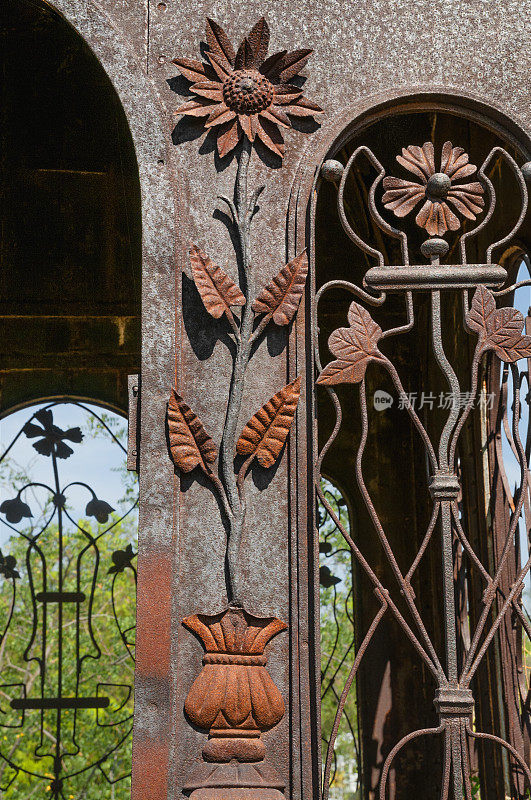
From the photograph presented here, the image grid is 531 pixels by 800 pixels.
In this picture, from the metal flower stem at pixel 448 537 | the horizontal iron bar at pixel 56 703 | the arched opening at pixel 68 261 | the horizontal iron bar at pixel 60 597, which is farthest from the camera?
the horizontal iron bar at pixel 60 597

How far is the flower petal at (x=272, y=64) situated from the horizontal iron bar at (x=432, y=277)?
1.91ft

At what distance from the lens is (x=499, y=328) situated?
2.54 meters

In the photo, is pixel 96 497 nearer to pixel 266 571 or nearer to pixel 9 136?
pixel 9 136

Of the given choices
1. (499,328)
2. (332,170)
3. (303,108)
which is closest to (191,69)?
(303,108)

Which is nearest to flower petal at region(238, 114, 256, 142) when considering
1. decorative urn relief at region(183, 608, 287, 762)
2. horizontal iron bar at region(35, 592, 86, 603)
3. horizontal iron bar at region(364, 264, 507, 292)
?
horizontal iron bar at region(364, 264, 507, 292)

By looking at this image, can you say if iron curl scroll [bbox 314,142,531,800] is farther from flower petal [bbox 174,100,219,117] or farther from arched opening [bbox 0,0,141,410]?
arched opening [bbox 0,0,141,410]

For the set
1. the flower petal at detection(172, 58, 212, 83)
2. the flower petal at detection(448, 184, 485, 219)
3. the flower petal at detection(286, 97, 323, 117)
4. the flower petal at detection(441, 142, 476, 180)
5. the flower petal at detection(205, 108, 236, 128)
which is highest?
the flower petal at detection(172, 58, 212, 83)

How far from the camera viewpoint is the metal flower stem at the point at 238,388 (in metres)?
2.36

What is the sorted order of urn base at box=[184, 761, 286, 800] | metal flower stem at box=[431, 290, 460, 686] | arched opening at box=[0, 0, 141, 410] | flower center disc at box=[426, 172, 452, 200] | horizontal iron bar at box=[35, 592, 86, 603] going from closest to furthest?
1. urn base at box=[184, 761, 286, 800]
2. metal flower stem at box=[431, 290, 460, 686]
3. flower center disc at box=[426, 172, 452, 200]
4. arched opening at box=[0, 0, 141, 410]
5. horizontal iron bar at box=[35, 592, 86, 603]

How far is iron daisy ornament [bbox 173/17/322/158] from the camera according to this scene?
259 cm

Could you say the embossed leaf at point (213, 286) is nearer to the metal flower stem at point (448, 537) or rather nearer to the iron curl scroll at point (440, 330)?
the iron curl scroll at point (440, 330)

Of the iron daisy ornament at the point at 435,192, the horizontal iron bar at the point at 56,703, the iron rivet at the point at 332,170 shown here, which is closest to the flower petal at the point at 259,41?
the iron rivet at the point at 332,170

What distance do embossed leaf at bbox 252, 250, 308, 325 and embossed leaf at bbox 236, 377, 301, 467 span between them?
187mm

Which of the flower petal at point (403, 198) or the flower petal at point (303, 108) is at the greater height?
the flower petal at point (303, 108)
